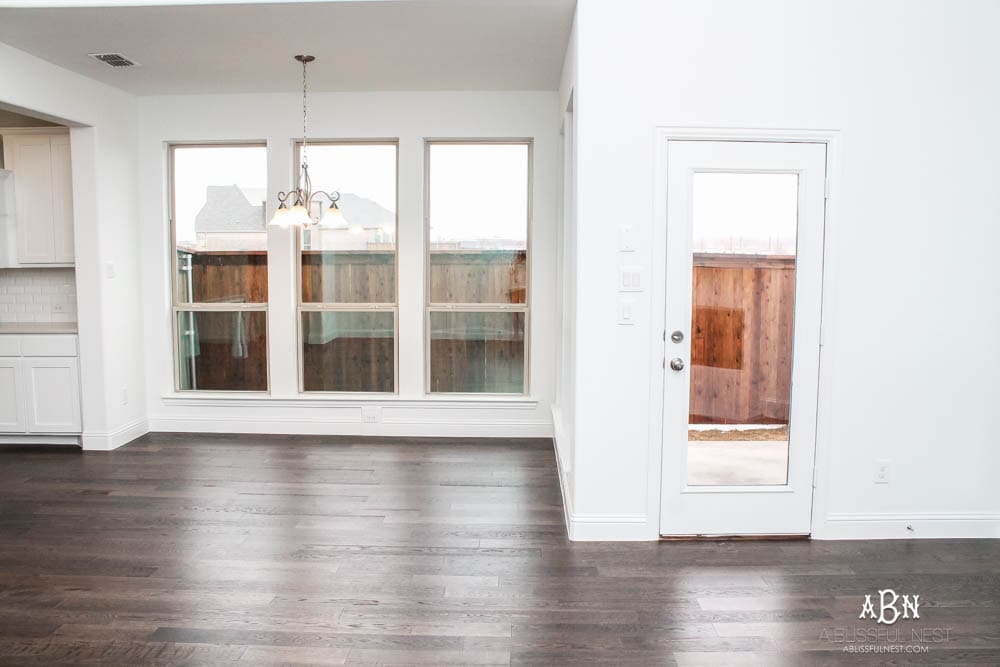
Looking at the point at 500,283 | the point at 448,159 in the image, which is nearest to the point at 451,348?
the point at 500,283

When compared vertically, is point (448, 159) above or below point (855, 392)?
above

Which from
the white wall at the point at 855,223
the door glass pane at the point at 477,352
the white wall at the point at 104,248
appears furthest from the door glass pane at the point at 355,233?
the white wall at the point at 855,223

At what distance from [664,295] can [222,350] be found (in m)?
3.84

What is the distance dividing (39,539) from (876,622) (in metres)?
3.80

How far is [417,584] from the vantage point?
285 centimetres

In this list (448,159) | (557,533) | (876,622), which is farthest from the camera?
(448,159)

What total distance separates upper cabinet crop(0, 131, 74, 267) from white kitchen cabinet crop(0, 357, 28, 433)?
31.6 inches

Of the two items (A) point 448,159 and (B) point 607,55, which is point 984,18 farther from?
(A) point 448,159

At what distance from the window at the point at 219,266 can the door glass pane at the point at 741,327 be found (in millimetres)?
3596

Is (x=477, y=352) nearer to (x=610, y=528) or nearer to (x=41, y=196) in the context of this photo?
(x=610, y=528)

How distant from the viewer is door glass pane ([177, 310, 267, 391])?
5457 millimetres

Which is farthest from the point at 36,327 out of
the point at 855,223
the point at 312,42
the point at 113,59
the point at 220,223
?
the point at 855,223

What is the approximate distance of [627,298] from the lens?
3.22 m

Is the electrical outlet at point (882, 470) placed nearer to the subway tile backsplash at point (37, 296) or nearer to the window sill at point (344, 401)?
the window sill at point (344, 401)
